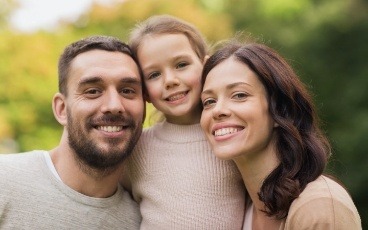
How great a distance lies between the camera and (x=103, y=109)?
11.8 ft

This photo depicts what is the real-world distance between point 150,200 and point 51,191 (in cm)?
57

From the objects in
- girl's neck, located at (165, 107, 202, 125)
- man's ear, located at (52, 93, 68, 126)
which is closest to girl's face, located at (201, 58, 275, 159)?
girl's neck, located at (165, 107, 202, 125)

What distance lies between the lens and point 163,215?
3613mm

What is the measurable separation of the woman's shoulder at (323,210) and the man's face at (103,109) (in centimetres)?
107

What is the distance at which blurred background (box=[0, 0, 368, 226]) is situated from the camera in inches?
422

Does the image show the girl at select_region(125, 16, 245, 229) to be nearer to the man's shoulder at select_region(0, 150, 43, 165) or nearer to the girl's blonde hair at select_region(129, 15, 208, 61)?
the girl's blonde hair at select_region(129, 15, 208, 61)

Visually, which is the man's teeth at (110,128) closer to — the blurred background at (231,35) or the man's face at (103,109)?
the man's face at (103,109)

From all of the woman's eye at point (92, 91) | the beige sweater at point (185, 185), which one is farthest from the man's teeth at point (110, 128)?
the beige sweater at point (185, 185)

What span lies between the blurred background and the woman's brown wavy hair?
6.77m

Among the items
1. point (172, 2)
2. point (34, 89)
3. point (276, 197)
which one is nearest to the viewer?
point (276, 197)

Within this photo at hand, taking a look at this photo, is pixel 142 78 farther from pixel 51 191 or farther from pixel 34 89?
pixel 34 89

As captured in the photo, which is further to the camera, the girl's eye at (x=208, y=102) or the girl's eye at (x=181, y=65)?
the girl's eye at (x=181, y=65)

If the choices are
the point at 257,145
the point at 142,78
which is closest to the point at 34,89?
the point at 142,78

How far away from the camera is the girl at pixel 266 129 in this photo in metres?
3.31
